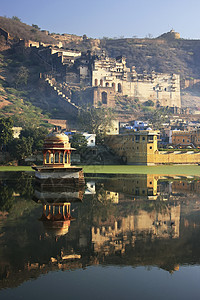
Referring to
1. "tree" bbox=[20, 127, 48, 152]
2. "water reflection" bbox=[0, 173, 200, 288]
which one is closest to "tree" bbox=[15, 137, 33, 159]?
"tree" bbox=[20, 127, 48, 152]

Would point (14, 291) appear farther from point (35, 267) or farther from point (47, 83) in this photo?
point (47, 83)

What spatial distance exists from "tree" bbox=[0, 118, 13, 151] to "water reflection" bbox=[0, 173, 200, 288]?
26.7 meters

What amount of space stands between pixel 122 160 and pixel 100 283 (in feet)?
142

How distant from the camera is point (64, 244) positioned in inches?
425

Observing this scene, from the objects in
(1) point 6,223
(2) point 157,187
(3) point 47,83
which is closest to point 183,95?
(3) point 47,83

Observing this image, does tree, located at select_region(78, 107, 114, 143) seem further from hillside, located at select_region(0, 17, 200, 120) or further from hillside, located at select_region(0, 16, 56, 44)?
hillside, located at select_region(0, 16, 56, 44)

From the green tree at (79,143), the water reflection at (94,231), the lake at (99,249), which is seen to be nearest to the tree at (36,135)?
the green tree at (79,143)

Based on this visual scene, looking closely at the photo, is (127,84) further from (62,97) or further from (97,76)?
(62,97)

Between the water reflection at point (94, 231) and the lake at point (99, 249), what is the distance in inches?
0.8

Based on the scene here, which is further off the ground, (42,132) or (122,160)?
(42,132)

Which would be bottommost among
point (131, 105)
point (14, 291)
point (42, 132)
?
point (14, 291)

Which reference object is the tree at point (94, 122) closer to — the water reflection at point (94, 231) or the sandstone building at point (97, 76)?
the sandstone building at point (97, 76)

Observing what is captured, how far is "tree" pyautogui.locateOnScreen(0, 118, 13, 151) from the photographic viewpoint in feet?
155

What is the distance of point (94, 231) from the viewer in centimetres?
1244
